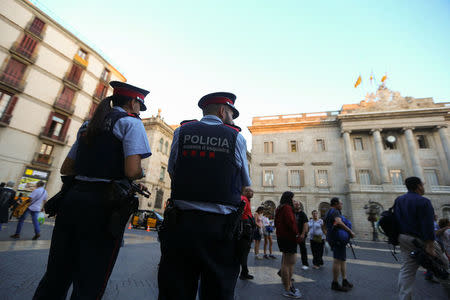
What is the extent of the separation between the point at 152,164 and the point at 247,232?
26027mm

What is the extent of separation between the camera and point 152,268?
4562 millimetres

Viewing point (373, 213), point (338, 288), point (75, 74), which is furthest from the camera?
point (75, 74)

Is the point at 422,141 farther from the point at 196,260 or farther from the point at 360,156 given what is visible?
the point at 196,260

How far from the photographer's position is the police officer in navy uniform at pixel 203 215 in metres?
1.33

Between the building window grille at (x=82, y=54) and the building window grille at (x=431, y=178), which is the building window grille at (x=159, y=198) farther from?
the building window grille at (x=431, y=178)

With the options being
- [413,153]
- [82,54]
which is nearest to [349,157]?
[413,153]

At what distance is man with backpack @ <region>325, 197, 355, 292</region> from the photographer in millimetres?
4145

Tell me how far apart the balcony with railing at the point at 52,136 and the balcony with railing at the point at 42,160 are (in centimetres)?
146

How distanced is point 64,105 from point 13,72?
4068 millimetres

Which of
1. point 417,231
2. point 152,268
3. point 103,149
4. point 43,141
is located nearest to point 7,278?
point 152,268

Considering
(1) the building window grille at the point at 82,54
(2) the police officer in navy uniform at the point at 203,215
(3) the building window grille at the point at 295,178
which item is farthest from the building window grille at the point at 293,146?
(2) the police officer in navy uniform at the point at 203,215

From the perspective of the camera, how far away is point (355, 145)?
25938 millimetres


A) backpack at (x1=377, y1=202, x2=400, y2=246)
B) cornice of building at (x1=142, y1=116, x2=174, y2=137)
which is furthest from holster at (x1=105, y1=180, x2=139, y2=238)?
cornice of building at (x1=142, y1=116, x2=174, y2=137)

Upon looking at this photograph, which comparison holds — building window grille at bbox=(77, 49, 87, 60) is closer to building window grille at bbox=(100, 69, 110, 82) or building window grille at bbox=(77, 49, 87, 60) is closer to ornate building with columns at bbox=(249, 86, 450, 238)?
building window grille at bbox=(100, 69, 110, 82)
